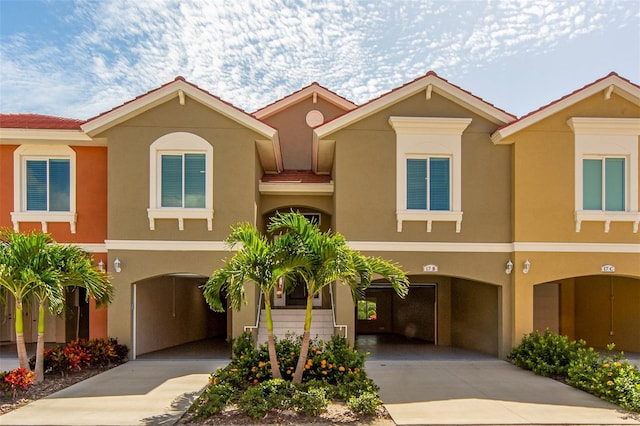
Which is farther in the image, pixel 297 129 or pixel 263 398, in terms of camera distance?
pixel 297 129

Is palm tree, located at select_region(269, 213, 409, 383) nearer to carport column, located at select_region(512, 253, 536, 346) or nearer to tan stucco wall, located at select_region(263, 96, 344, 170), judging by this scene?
carport column, located at select_region(512, 253, 536, 346)

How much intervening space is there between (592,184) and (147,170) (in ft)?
41.2

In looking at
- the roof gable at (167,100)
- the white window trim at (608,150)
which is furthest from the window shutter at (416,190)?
the white window trim at (608,150)

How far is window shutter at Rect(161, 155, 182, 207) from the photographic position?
11281 mm

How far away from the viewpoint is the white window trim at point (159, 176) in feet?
36.5

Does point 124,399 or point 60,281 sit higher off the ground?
point 60,281

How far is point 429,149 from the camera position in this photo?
1150cm

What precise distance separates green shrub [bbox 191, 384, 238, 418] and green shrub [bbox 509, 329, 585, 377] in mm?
7343

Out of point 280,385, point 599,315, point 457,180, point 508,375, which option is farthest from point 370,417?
point 599,315

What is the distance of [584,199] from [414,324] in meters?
7.69

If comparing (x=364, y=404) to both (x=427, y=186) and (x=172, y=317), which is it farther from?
(x=172, y=317)

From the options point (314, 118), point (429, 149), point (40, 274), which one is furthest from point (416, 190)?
point (40, 274)

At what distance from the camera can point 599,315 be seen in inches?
535

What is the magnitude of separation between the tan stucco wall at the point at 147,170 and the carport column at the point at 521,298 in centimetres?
766
